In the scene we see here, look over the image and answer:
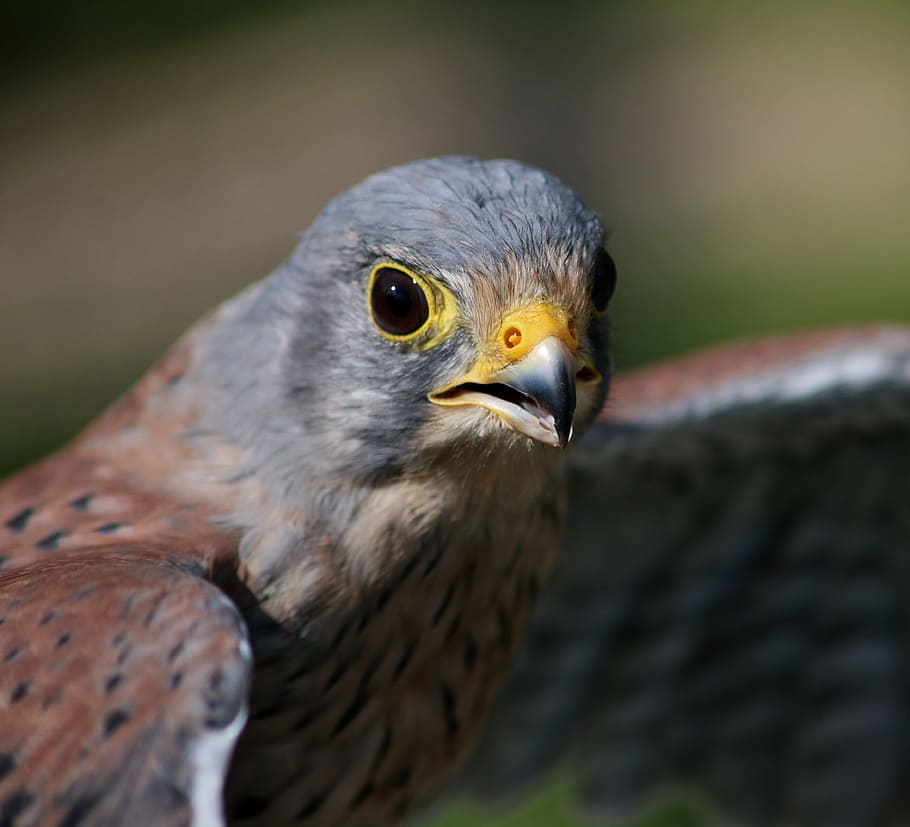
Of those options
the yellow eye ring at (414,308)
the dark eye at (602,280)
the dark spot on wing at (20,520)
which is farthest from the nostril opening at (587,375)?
the dark spot on wing at (20,520)

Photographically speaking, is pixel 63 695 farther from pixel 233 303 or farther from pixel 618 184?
pixel 618 184

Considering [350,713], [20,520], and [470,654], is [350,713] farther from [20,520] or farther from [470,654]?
[20,520]

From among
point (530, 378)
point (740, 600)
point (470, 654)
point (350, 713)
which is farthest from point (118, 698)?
point (740, 600)

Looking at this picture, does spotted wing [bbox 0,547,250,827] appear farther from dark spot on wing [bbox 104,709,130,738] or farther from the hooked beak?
the hooked beak

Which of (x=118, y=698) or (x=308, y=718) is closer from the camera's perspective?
(x=118, y=698)

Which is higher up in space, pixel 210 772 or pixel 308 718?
pixel 210 772

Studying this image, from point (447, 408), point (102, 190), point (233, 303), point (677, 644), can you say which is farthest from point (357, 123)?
point (447, 408)
